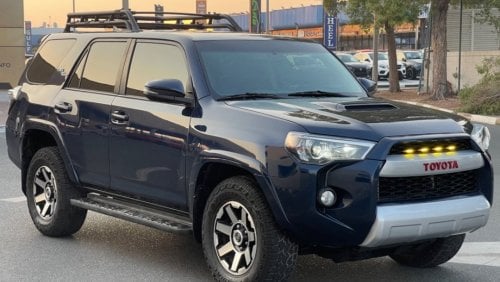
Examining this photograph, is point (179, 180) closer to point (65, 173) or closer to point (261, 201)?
point (261, 201)

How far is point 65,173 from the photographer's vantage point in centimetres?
667

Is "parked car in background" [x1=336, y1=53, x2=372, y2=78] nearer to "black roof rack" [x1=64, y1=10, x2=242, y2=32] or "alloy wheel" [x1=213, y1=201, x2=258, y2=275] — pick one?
"black roof rack" [x1=64, y1=10, x2=242, y2=32]

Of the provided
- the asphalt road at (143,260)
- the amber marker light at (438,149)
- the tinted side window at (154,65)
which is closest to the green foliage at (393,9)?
the asphalt road at (143,260)

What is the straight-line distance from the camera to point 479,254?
6.33m

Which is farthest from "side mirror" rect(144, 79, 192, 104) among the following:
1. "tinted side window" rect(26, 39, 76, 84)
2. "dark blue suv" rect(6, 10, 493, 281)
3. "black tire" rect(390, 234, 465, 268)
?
"black tire" rect(390, 234, 465, 268)

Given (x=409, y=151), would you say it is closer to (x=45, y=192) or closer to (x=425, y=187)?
(x=425, y=187)

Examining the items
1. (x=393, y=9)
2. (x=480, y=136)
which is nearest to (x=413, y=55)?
(x=393, y=9)

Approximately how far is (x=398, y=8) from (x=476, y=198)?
19997 millimetres

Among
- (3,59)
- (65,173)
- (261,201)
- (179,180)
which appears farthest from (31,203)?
(3,59)

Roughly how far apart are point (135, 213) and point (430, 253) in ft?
7.60

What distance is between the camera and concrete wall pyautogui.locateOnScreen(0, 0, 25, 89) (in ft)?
98.5

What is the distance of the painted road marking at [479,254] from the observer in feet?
20.0

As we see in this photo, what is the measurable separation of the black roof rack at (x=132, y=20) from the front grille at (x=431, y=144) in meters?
2.91

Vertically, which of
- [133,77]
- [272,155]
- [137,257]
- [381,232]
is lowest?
[137,257]
